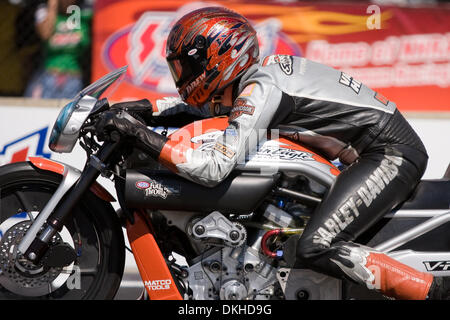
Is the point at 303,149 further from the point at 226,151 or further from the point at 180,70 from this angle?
the point at 180,70

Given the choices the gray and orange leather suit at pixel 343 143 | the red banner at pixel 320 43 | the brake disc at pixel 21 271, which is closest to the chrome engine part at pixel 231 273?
the gray and orange leather suit at pixel 343 143

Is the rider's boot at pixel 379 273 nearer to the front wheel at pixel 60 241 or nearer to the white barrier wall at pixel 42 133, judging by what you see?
the front wheel at pixel 60 241

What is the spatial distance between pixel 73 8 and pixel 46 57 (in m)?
0.60

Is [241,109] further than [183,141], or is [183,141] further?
[183,141]

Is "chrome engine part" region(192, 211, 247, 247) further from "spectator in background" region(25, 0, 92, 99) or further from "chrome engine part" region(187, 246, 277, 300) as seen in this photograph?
"spectator in background" region(25, 0, 92, 99)

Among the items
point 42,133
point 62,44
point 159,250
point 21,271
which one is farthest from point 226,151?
point 62,44

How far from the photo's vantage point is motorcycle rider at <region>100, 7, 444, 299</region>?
3.01 metres

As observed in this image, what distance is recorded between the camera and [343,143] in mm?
3291

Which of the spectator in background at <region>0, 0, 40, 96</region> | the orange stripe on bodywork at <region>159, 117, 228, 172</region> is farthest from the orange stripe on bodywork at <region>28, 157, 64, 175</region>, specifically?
the spectator in background at <region>0, 0, 40, 96</region>

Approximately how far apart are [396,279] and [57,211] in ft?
5.38

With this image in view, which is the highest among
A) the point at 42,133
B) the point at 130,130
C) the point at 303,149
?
the point at 130,130

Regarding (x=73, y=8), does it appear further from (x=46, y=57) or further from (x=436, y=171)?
(x=436, y=171)

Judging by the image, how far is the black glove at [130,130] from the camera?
2988 mm

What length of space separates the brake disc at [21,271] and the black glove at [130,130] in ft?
2.10
